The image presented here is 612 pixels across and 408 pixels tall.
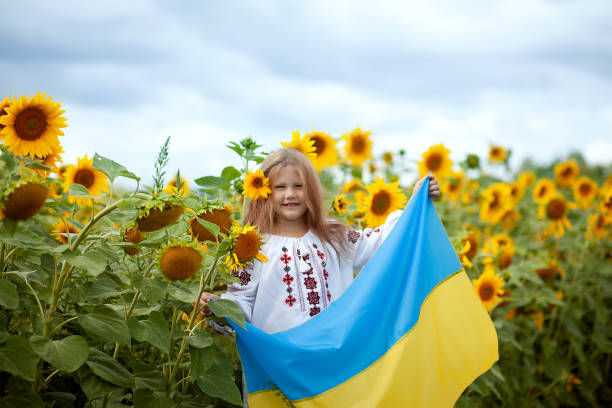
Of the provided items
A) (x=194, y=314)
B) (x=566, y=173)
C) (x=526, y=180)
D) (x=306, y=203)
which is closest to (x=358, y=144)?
(x=306, y=203)

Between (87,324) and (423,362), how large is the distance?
139 cm

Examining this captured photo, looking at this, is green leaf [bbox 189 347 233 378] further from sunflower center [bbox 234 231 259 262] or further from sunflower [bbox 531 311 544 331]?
sunflower [bbox 531 311 544 331]

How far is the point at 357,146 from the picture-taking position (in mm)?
3977

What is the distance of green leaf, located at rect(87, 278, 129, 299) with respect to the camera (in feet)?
5.74

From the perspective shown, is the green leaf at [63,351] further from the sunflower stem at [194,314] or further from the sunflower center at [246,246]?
the sunflower center at [246,246]

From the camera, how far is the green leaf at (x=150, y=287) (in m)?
1.65

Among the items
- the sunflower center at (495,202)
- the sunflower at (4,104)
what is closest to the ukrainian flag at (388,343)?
the sunflower at (4,104)

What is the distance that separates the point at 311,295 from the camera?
2.60 m

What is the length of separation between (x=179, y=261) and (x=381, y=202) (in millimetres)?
1844

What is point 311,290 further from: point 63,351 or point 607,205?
point 607,205

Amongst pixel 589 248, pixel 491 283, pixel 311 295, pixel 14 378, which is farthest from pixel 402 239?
pixel 589 248

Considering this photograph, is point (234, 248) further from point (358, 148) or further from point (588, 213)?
point (588, 213)

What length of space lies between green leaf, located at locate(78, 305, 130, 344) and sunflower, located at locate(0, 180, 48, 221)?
37cm

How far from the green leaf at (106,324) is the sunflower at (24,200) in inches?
14.7
